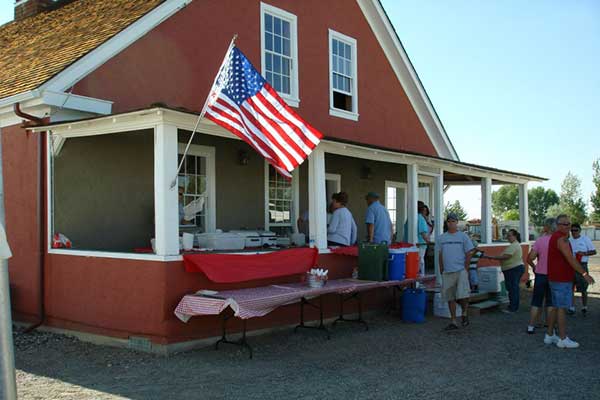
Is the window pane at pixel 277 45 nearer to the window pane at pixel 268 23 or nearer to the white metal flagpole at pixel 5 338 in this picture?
the window pane at pixel 268 23

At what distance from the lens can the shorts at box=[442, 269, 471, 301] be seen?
10.2 metres

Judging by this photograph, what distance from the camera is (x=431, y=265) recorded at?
15352 mm

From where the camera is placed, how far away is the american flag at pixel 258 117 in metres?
7.64

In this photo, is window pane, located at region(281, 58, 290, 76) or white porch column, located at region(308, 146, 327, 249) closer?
white porch column, located at region(308, 146, 327, 249)

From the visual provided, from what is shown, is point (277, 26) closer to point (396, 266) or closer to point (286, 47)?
point (286, 47)

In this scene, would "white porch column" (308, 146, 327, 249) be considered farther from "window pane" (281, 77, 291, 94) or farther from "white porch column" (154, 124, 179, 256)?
"window pane" (281, 77, 291, 94)

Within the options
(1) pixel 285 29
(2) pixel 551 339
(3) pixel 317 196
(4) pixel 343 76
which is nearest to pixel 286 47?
(1) pixel 285 29

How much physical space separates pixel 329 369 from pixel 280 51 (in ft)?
25.3

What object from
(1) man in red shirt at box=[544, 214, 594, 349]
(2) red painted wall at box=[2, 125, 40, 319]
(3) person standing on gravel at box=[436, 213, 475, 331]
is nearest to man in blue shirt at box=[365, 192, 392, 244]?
(3) person standing on gravel at box=[436, 213, 475, 331]

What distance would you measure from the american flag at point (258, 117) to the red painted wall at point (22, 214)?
3.37 metres

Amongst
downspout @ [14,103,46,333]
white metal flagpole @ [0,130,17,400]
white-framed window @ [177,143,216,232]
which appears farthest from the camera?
white-framed window @ [177,143,216,232]

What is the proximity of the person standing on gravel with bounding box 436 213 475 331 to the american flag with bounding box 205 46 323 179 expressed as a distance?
353 cm

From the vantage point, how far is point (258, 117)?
789 cm

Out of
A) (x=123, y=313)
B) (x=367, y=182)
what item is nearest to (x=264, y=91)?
(x=123, y=313)
